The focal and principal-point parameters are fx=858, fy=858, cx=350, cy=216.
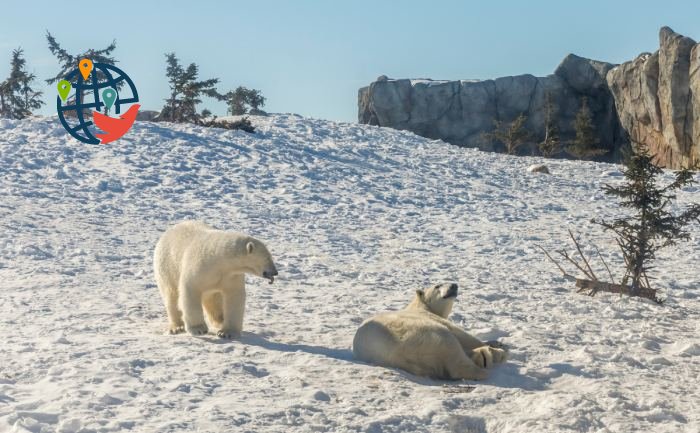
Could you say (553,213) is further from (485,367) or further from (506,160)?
(485,367)

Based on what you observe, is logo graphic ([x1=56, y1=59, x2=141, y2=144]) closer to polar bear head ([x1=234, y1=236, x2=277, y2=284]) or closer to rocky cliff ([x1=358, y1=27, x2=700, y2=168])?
polar bear head ([x1=234, y1=236, x2=277, y2=284])

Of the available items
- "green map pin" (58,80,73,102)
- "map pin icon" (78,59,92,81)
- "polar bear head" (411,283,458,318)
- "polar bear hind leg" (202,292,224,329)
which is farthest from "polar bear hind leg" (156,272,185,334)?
"map pin icon" (78,59,92,81)

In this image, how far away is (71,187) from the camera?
51.3 feet

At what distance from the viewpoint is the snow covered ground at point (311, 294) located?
18.6ft

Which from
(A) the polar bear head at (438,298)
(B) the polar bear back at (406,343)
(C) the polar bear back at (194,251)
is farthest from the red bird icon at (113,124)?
(B) the polar bear back at (406,343)

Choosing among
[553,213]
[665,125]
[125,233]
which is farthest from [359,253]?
[665,125]

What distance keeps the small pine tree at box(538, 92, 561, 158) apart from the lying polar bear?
86.8ft

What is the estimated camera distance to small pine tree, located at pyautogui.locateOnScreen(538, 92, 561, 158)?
3284 centimetres

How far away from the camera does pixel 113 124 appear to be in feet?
64.2

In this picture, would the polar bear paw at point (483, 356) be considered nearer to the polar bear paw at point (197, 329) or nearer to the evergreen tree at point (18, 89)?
the polar bear paw at point (197, 329)

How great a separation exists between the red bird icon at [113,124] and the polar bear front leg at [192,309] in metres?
11.9

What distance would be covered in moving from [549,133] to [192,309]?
95.4 ft

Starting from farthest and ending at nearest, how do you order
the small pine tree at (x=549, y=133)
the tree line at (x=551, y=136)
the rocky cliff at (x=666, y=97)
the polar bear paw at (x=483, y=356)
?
the small pine tree at (x=549, y=133), the tree line at (x=551, y=136), the rocky cliff at (x=666, y=97), the polar bear paw at (x=483, y=356)

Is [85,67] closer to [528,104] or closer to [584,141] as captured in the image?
[584,141]
